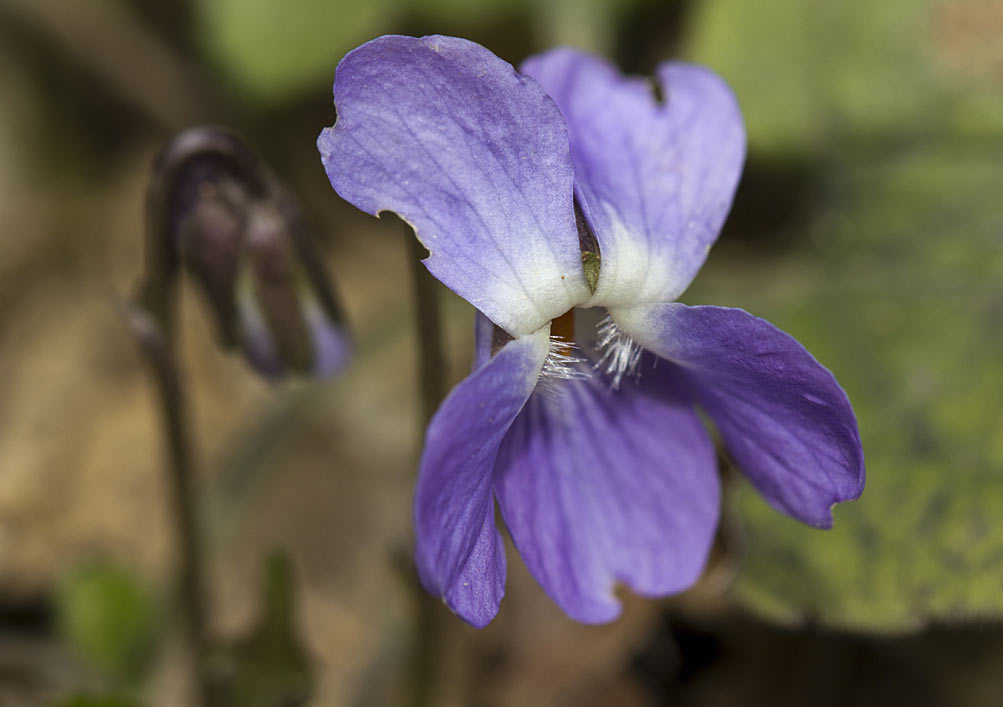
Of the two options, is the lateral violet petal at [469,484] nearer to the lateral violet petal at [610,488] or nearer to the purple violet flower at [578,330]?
the purple violet flower at [578,330]

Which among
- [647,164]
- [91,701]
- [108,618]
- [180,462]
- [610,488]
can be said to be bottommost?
[108,618]

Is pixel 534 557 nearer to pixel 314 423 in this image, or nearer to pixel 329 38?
pixel 314 423

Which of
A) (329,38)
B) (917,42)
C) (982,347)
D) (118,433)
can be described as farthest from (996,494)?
(118,433)

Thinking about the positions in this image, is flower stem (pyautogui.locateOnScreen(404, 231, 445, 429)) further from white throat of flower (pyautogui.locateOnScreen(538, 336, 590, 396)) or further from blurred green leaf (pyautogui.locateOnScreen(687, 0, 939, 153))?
blurred green leaf (pyautogui.locateOnScreen(687, 0, 939, 153))

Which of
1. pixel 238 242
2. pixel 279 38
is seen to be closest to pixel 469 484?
pixel 238 242

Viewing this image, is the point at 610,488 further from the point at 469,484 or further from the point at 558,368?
the point at 469,484
